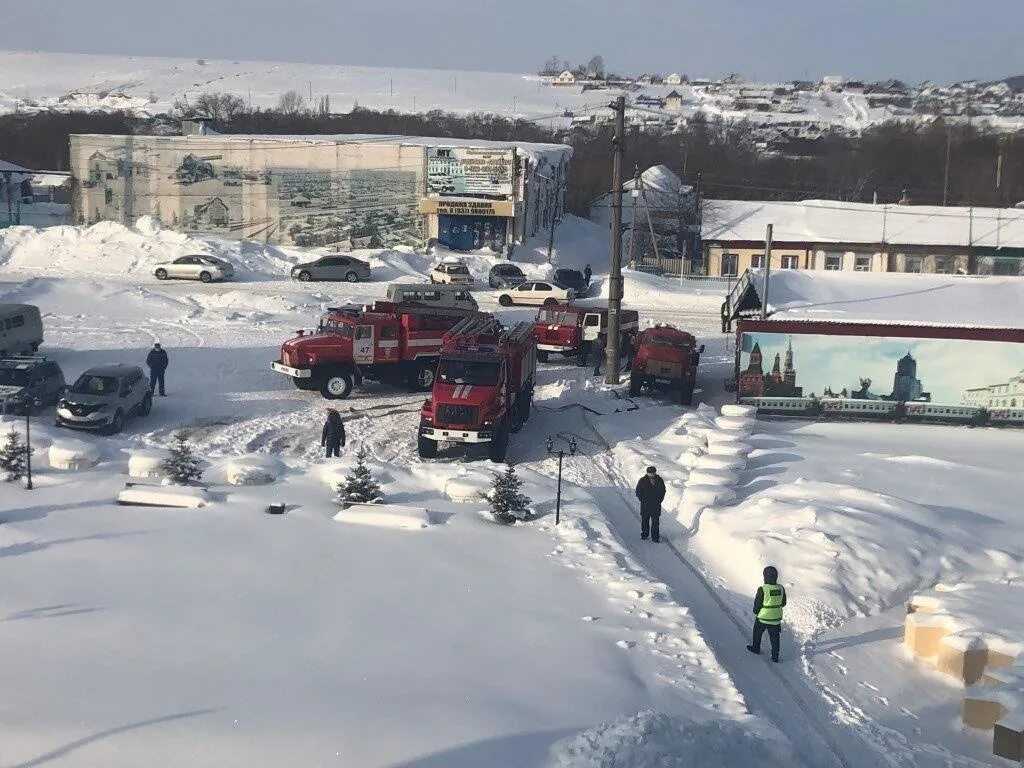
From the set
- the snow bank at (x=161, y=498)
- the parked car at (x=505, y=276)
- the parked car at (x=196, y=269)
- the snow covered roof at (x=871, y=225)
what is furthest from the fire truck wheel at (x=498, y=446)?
the snow covered roof at (x=871, y=225)

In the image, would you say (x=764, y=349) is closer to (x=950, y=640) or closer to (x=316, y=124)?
(x=950, y=640)

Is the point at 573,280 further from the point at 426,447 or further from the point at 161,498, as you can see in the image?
the point at 161,498

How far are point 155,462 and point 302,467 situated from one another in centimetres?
247

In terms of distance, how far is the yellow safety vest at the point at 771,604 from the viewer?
1272 centimetres

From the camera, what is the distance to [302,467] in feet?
63.4

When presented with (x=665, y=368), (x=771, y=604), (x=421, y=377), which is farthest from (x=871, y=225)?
(x=771, y=604)

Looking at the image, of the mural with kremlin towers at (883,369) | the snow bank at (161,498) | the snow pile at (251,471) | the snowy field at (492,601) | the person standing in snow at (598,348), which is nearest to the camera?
the snowy field at (492,601)

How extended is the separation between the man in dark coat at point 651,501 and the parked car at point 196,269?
33227 millimetres

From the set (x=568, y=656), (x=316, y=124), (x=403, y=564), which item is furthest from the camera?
(x=316, y=124)

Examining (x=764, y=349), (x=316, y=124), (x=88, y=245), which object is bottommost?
(x=764, y=349)

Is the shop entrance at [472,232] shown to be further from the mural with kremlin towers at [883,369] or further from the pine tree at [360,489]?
the pine tree at [360,489]

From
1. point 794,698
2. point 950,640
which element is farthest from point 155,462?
point 950,640

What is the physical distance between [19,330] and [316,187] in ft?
96.0

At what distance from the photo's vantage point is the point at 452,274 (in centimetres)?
4775
